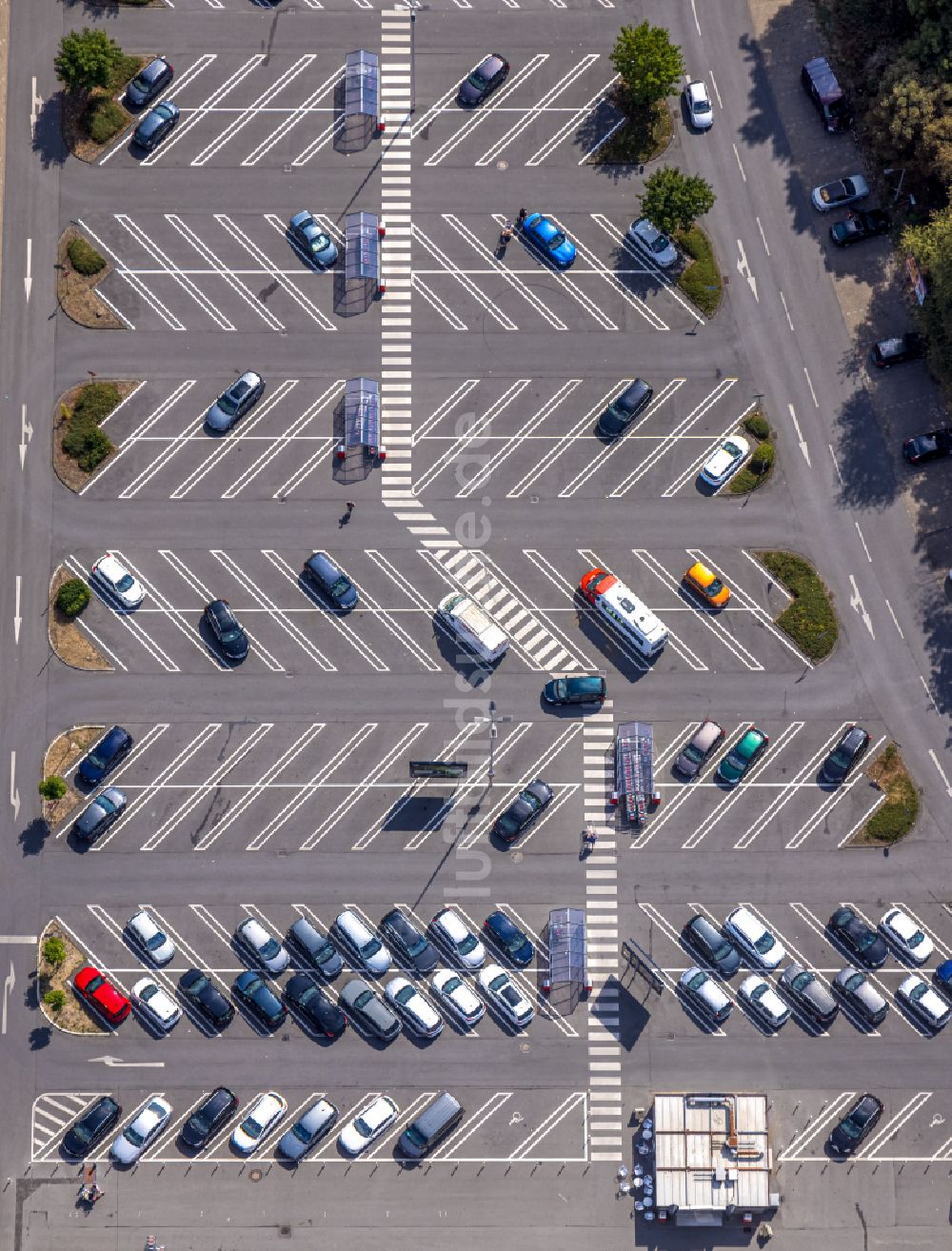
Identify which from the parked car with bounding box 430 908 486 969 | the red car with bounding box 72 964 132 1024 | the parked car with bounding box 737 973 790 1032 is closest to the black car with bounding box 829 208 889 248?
the parked car with bounding box 737 973 790 1032

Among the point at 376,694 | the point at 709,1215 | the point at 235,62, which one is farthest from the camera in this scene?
the point at 235,62

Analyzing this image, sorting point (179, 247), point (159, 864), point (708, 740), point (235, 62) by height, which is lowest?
point (159, 864)

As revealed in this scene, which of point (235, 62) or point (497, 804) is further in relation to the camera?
point (235, 62)

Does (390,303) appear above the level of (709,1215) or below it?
above

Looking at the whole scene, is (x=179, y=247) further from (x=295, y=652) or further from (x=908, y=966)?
(x=908, y=966)

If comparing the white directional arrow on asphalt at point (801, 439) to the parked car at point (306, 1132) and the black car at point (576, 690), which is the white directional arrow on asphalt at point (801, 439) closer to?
the black car at point (576, 690)

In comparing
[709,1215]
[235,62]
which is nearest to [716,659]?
[709,1215]

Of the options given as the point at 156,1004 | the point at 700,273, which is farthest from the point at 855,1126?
the point at 700,273

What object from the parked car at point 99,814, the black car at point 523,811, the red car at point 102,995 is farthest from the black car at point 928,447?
the red car at point 102,995
